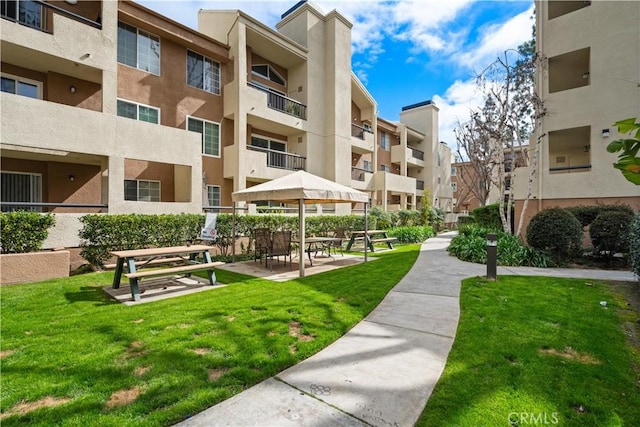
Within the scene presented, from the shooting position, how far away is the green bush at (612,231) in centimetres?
931

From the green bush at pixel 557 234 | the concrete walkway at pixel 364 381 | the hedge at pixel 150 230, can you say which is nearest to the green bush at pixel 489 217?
the green bush at pixel 557 234

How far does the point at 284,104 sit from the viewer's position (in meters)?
19.2

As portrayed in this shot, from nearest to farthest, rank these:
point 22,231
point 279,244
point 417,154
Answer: point 22,231, point 279,244, point 417,154

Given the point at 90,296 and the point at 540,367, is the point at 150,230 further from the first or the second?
the point at 540,367

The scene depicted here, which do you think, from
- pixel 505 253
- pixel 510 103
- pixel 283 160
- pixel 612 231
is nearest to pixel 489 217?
pixel 510 103

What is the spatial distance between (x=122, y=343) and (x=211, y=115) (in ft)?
47.1

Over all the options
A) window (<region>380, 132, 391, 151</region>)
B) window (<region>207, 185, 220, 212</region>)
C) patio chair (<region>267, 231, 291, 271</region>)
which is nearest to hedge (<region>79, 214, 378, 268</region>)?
patio chair (<region>267, 231, 291, 271</region>)

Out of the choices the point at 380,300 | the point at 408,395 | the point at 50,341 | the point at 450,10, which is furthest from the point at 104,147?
the point at 450,10

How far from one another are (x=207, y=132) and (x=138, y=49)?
4545mm

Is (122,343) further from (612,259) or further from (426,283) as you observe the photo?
(612,259)

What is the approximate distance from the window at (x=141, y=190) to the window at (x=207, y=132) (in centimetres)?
306

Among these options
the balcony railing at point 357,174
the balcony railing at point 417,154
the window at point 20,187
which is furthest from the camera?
the balcony railing at point 417,154

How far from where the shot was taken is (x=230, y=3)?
1695 cm

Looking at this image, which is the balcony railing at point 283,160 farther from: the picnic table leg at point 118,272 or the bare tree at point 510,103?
the picnic table leg at point 118,272
